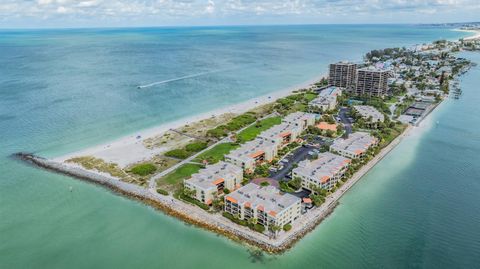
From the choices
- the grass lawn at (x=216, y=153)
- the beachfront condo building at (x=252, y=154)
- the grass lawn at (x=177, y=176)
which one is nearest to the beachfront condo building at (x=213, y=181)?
the beachfront condo building at (x=252, y=154)

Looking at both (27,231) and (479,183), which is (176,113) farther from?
(479,183)

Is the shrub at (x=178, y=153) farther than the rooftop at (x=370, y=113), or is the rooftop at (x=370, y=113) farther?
the rooftop at (x=370, y=113)

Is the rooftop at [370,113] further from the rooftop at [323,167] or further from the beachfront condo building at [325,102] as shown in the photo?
the rooftop at [323,167]

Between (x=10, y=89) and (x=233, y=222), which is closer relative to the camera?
(x=233, y=222)

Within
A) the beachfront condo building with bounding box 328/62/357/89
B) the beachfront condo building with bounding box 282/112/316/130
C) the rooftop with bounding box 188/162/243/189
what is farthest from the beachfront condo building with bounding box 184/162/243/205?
the beachfront condo building with bounding box 328/62/357/89

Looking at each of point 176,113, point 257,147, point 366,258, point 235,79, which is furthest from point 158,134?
point 235,79

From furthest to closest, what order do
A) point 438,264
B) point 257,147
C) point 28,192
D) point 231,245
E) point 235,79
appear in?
point 235,79 → point 257,147 → point 28,192 → point 231,245 → point 438,264

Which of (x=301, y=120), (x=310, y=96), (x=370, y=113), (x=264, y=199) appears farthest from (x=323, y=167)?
(x=310, y=96)

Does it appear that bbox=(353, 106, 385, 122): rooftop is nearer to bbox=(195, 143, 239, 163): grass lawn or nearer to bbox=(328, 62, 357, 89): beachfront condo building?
bbox=(328, 62, 357, 89): beachfront condo building
